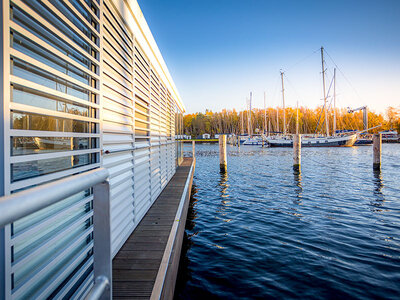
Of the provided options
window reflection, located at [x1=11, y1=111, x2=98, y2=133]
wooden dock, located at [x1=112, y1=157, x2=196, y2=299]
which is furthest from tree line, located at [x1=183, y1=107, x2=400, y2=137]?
window reflection, located at [x1=11, y1=111, x2=98, y2=133]

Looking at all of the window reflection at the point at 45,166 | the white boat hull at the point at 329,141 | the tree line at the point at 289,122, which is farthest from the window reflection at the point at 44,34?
the tree line at the point at 289,122

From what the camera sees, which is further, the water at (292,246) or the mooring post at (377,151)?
the mooring post at (377,151)

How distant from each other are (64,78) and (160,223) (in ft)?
9.98

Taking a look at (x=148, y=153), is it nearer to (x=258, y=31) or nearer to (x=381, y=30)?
(x=258, y=31)

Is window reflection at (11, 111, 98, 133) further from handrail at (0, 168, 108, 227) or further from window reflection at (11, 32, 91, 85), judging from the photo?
handrail at (0, 168, 108, 227)

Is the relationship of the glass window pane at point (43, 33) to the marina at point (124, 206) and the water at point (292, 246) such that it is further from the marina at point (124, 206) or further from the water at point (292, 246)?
the water at point (292, 246)

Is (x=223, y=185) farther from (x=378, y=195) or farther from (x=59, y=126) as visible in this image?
(x=59, y=126)

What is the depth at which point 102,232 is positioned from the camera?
82 centimetres

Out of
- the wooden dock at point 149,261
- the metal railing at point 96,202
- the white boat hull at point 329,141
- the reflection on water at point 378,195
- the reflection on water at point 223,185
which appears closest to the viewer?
the metal railing at point 96,202

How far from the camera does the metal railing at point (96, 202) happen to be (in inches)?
19.9

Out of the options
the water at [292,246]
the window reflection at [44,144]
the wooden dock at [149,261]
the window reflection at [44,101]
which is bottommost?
the water at [292,246]

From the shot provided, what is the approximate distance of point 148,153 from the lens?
4812 mm

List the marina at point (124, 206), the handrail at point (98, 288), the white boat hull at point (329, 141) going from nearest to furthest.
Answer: the handrail at point (98, 288)
the marina at point (124, 206)
the white boat hull at point (329, 141)

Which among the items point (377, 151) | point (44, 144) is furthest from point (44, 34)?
point (377, 151)
